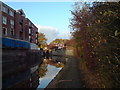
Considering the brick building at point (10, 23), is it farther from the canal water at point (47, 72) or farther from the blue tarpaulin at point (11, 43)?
the canal water at point (47, 72)

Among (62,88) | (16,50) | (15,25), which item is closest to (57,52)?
(15,25)

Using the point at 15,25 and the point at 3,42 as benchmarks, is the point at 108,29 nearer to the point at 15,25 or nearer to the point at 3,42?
the point at 3,42

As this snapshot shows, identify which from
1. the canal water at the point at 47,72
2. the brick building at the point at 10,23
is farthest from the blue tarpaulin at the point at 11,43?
the canal water at the point at 47,72

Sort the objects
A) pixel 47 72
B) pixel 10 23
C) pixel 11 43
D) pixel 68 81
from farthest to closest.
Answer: pixel 10 23, pixel 11 43, pixel 47 72, pixel 68 81

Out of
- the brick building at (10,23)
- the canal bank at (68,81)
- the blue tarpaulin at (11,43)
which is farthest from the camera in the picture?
the brick building at (10,23)

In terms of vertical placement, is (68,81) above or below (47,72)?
above

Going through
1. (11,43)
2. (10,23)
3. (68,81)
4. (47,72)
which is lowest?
(47,72)

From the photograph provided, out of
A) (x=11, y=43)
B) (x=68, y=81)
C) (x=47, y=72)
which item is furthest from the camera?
(x=11, y=43)

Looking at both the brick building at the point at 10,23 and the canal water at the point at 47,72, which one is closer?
the canal water at the point at 47,72

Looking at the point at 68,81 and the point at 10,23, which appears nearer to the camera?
the point at 68,81

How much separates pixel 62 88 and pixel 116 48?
19.3 feet

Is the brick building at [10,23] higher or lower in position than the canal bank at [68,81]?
higher

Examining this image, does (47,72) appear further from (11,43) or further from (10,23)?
(10,23)

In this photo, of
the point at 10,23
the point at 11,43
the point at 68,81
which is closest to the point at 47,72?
the point at 11,43
